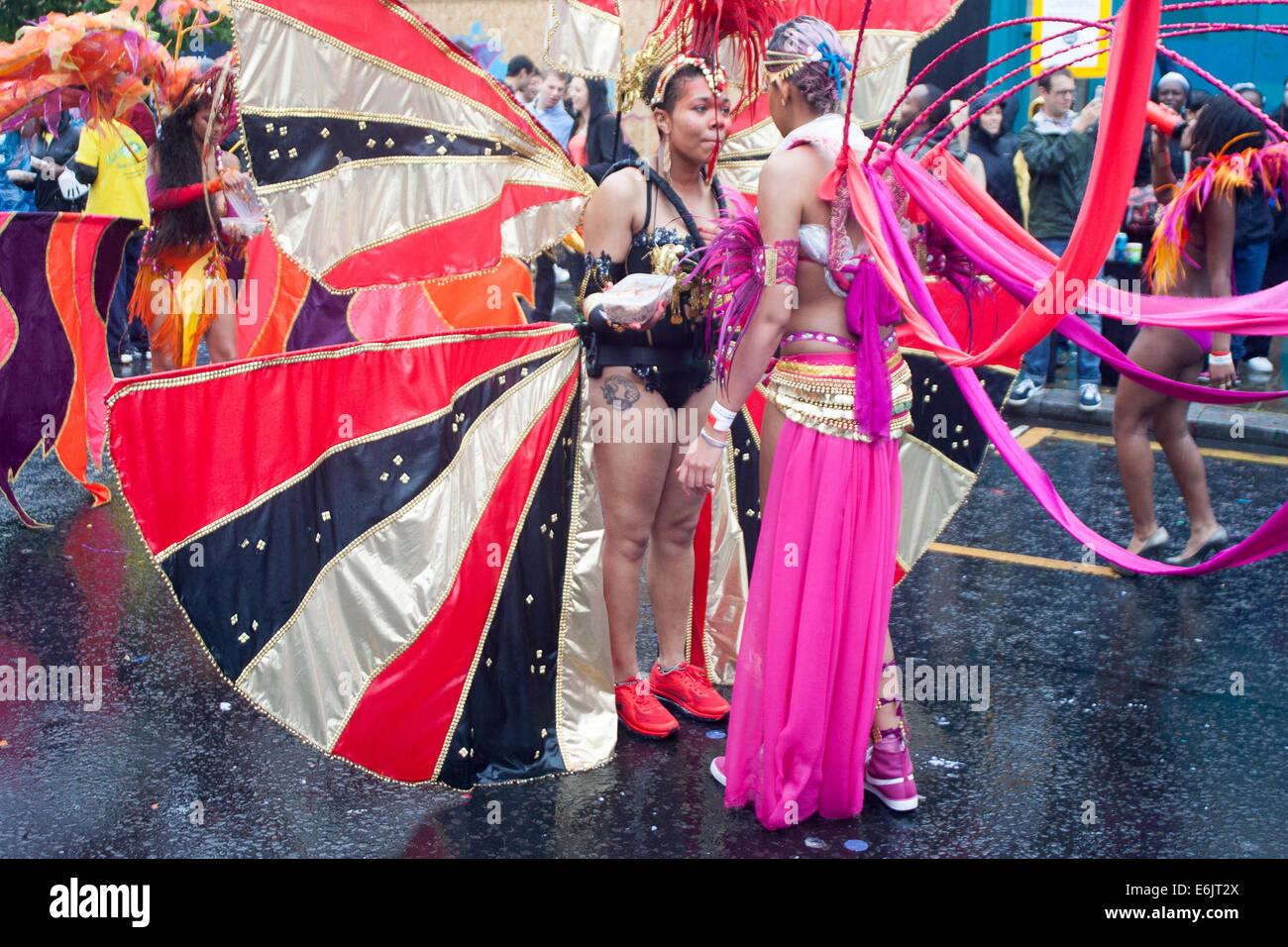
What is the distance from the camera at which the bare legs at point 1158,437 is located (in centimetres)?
514

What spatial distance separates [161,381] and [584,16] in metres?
1.60

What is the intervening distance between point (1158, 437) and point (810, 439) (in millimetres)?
2798

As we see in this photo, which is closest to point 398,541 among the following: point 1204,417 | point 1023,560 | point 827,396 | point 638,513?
point 638,513

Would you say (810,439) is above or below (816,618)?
above

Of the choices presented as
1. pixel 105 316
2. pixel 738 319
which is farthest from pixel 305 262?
pixel 105 316

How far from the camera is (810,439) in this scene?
312cm

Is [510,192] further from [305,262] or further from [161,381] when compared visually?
[161,381]

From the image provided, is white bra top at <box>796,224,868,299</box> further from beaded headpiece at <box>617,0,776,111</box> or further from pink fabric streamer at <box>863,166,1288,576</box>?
beaded headpiece at <box>617,0,776,111</box>

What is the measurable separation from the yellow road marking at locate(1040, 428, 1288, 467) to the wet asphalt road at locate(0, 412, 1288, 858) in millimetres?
1988

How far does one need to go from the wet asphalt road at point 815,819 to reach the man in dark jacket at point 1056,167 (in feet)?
10.9

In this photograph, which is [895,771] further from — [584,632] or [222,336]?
[222,336]

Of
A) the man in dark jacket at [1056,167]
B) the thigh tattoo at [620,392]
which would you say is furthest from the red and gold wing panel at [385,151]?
the man in dark jacket at [1056,167]

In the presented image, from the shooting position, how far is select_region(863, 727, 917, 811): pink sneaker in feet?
11.0

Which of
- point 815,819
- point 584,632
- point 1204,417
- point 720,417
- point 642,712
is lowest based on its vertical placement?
point 815,819
